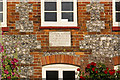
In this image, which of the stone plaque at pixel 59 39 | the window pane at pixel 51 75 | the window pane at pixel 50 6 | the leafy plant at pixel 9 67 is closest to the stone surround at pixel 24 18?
the window pane at pixel 50 6

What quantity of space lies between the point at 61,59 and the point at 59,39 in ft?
2.35

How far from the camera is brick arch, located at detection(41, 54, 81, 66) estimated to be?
24.3 ft

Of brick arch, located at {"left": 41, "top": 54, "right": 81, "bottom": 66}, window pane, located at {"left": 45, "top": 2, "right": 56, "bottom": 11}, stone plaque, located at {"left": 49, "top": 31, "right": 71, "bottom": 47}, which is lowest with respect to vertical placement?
brick arch, located at {"left": 41, "top": 54, "right": 81, "bottom": 66}

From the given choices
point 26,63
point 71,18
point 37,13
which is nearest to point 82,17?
point 71,18

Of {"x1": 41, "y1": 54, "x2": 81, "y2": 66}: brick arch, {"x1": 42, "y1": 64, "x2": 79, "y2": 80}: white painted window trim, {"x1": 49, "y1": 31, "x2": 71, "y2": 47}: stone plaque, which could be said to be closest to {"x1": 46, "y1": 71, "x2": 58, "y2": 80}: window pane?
{"x1": 42, "y1": 64, "x2": 79, "y2": 80}: white painted window trim

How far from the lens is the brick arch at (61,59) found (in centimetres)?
740

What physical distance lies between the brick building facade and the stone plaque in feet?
0.25

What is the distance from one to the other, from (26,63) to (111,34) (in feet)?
10.5

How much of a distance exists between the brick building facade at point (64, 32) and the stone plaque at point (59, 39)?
0.08m

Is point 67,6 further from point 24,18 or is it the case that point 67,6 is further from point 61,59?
point 61,59

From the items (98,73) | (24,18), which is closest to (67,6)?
(24,18)

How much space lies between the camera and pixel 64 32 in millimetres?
7531

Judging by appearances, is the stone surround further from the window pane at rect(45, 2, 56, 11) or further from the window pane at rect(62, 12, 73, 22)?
the window pane at rect(62, 12, 73, 22)

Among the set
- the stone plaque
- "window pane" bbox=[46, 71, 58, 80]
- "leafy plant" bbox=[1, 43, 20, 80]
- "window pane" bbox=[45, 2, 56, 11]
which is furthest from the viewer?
"window pane" bbox=[45, 2, 56, 11]
